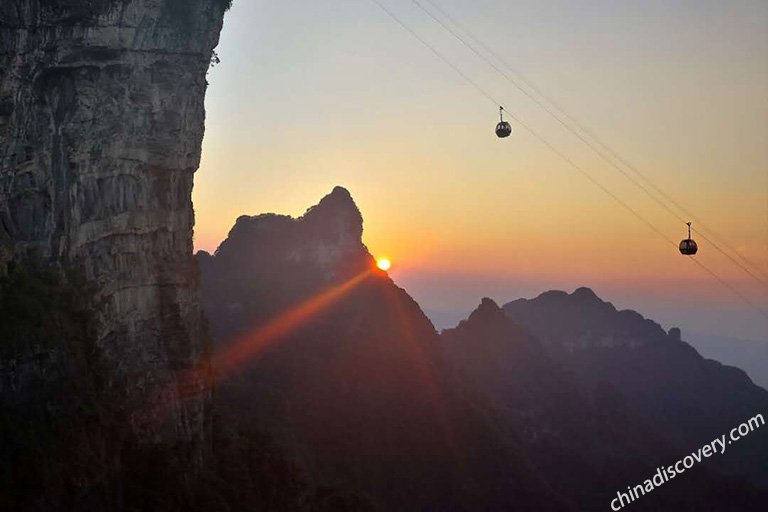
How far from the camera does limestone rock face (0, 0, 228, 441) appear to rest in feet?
59.5

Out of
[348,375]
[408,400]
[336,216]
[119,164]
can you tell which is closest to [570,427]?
[408,400]

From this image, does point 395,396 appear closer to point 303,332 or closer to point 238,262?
point 303,332

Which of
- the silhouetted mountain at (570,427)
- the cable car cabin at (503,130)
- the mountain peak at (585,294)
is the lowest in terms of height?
the silhouetted mountain at (570,427)

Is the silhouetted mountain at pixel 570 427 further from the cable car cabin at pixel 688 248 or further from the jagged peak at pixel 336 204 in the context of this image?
the cable car cabin at pixel 688 248

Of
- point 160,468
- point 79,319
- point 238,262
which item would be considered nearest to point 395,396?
point 238,262

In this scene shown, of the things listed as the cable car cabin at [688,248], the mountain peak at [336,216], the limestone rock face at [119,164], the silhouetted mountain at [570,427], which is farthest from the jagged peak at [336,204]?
the cable car cabin at [688,248]

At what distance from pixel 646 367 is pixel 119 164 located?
275 ft

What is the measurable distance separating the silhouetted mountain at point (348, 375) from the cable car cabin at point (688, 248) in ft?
76.4

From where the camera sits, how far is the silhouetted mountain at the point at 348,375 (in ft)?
146

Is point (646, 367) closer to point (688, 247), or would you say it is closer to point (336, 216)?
point (336, 216)

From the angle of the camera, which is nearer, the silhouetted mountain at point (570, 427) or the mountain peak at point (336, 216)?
the silhouetted mountain at point (570, 427)

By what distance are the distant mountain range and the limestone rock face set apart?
15039mm

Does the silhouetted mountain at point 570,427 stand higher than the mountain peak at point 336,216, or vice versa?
the mountain peak at point 336,216

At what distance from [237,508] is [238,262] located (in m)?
39.2
